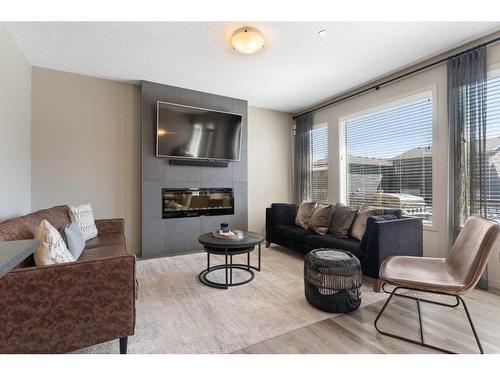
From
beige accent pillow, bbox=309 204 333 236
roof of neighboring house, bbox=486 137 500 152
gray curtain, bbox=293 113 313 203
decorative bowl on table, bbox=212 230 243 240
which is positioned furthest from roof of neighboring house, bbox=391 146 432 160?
decorative bowl on table, bbox=212 230 243 240

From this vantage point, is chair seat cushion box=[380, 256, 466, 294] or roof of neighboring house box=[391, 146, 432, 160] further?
roof of neighboring house box=[391, 146, 432, 160]

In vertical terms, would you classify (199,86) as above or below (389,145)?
above

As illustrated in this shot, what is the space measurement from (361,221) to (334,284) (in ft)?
3.87

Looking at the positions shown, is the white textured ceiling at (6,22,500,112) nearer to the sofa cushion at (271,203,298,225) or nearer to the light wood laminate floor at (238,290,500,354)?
the sofa cushion at (271,203,298,225)

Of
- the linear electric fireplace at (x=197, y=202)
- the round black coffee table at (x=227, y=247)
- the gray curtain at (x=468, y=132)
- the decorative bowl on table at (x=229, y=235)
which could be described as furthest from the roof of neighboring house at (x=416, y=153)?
the linear electric fireplace at (x=197, y=202)

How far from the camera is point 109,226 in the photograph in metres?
3.03

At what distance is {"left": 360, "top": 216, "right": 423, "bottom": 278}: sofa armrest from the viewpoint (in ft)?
8.22

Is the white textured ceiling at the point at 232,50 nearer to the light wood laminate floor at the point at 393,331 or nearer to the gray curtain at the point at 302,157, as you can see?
the gray curtain at the point at 302,157

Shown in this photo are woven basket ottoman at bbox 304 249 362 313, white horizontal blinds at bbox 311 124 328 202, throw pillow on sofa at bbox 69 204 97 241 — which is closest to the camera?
woven basket ottoman at bbox 304 249 362 313

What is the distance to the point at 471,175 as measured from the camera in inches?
102

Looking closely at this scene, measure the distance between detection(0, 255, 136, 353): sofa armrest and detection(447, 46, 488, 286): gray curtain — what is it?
328 centimetres
